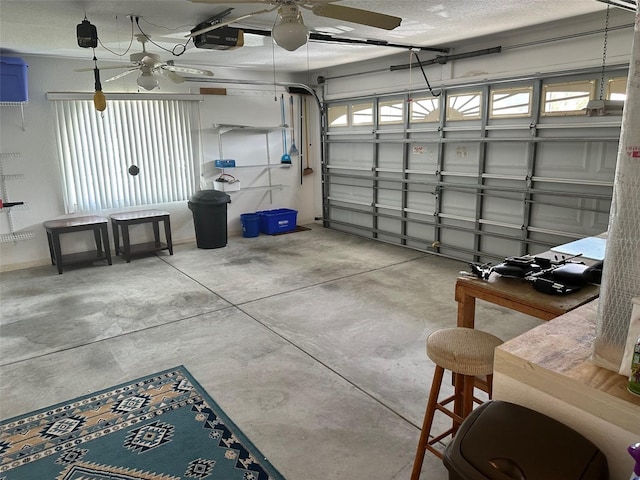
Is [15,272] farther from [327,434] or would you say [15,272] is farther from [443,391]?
[443,391]

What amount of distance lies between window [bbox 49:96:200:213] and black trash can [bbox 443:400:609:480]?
640 cm

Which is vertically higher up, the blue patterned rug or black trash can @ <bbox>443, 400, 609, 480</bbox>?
black trash can @ <bbox>443, 400, 609, 480</bbox>

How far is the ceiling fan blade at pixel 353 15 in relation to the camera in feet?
8.24

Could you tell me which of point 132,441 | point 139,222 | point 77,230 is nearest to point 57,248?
point 77,230

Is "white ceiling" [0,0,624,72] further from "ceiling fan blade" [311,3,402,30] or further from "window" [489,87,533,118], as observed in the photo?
"window" [489,87,533,118]

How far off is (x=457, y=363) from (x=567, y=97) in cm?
396

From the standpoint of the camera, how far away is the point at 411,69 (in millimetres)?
6289

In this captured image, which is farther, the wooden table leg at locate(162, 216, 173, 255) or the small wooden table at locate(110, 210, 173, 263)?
the wooden table leg at locate(162, 216, 173, 255)

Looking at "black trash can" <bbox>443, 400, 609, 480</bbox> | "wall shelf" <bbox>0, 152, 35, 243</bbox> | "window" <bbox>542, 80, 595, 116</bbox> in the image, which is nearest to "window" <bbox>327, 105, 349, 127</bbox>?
"window" <bbox>542, 80, 595, 116</bbox>

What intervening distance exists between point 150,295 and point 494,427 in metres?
4.39

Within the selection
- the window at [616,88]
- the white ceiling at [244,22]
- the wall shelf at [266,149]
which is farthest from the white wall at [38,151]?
the window at [616,88]

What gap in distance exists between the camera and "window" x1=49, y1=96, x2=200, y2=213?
618cm

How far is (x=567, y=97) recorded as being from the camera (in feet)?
15.6

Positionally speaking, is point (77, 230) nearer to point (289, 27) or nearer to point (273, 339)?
point (273, 339)
